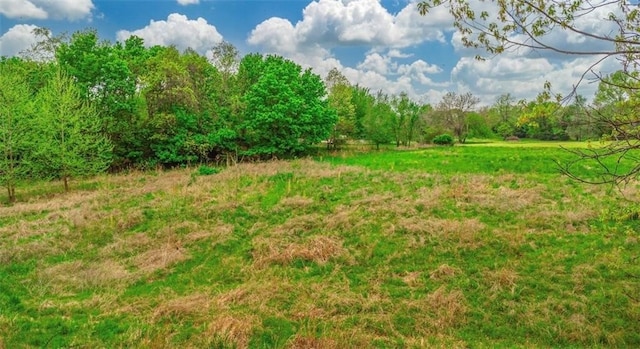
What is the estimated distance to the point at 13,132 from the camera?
2216 centimetres

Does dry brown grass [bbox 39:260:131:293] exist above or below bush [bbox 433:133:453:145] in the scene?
below

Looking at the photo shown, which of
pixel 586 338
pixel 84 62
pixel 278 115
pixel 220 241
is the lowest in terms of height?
pixel 586 338

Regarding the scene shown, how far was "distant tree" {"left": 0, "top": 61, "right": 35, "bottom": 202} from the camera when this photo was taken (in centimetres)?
2172

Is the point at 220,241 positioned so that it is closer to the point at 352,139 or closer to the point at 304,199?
the point at 304,199

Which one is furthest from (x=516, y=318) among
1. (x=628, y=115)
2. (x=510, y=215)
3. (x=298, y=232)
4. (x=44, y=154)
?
(x=44, y=154)

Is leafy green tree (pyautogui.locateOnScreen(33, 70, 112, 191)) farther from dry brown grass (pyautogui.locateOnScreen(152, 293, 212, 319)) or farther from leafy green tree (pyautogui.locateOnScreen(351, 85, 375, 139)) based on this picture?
leafy green tree (pyautogui.locateOnScreen(351, 85, 375, 139))

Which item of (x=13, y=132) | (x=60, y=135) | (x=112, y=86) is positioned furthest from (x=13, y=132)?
(x=112, y=86)

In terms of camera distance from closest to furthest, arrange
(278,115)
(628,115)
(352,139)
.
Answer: (628,115)
(278,115)
(352,139)

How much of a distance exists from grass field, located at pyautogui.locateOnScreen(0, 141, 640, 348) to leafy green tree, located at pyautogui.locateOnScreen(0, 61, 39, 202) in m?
4.14

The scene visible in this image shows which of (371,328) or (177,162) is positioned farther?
(177,162)

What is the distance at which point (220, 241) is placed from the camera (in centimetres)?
1384

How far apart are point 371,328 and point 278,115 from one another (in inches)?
1045

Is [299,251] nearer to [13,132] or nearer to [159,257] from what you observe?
[159,257]

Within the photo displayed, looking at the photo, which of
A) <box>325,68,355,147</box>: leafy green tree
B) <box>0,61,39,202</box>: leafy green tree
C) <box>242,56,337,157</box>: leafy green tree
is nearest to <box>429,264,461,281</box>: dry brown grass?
<box>0,61,39,202</box>: leafy green tree
